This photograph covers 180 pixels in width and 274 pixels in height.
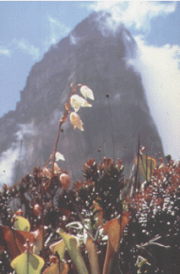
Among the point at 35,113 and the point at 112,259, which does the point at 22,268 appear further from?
the point at 35,113

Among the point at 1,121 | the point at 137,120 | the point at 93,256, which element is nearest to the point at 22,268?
the point at 93,256

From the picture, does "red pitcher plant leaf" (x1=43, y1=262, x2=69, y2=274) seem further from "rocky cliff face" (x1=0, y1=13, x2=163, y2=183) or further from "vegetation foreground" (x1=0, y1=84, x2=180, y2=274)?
"rocky cliff face" (x1=0, y1=13, x2=163, y2=183)

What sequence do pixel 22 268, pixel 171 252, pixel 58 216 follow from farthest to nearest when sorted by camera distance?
pixel 58 216 < pixel 171 252 < pixel 22 268

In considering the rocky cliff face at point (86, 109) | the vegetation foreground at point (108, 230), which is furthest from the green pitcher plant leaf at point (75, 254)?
the rocky cliff face at point (86, 109)

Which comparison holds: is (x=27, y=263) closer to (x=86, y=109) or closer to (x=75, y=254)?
(x=75, y=254)

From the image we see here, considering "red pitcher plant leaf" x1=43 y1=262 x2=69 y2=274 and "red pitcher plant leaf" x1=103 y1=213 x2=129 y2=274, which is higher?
"red pitcher plant leaf" x1=103 y1=213 x2=129 y2=274

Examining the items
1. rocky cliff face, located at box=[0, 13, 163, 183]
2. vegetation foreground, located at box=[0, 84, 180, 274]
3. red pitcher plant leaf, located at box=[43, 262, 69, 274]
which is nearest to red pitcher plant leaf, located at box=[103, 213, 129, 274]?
vegetation foreground, located at box=[0, 84, 180, 274]

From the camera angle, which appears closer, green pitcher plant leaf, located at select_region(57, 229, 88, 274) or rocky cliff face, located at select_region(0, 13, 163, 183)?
green pitcher plant leaf, located at select_region(57, 229, 88, 274)

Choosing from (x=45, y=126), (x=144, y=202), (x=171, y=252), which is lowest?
(x=171, y=252)
